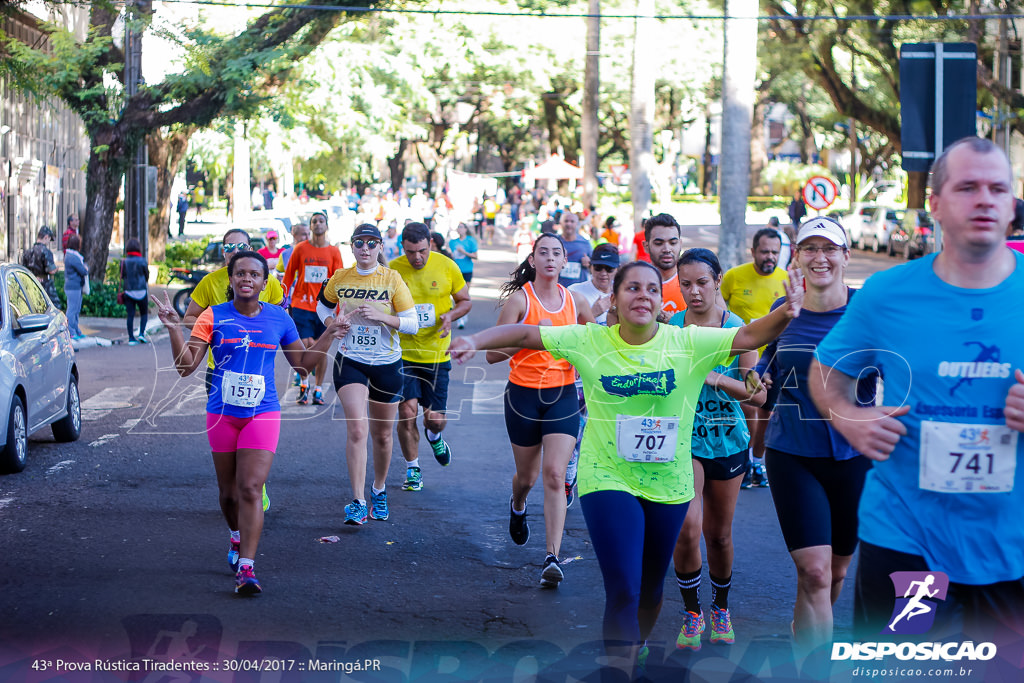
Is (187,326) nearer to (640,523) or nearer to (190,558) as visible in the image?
(190,558)

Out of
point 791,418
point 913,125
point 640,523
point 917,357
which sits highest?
point 913,125

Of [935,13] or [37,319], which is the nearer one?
[37,319]

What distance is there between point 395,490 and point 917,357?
640 cm

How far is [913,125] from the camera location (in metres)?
10.5

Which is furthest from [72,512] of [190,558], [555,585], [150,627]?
[555,585]

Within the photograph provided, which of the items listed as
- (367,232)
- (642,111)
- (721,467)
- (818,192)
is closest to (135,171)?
(642,111)

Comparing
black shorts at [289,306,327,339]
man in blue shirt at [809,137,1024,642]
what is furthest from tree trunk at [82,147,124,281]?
man in blue shirt at [809,137,1024,642]

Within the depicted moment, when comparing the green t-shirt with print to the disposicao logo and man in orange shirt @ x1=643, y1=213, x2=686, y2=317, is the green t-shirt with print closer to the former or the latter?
the disposicao logo

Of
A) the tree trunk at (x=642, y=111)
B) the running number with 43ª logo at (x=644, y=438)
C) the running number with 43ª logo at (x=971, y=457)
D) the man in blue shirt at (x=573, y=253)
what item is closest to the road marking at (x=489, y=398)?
the man in blue shirt at (x=573, y=253)

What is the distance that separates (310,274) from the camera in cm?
1277

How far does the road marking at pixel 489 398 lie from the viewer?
45.8ft

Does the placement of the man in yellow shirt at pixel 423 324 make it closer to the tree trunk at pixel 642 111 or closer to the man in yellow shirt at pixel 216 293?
the man in yellow shirt at pixel 216 293

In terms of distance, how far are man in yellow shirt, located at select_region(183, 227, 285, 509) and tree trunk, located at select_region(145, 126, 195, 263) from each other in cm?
2153

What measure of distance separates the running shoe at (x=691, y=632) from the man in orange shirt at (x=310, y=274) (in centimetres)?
728
